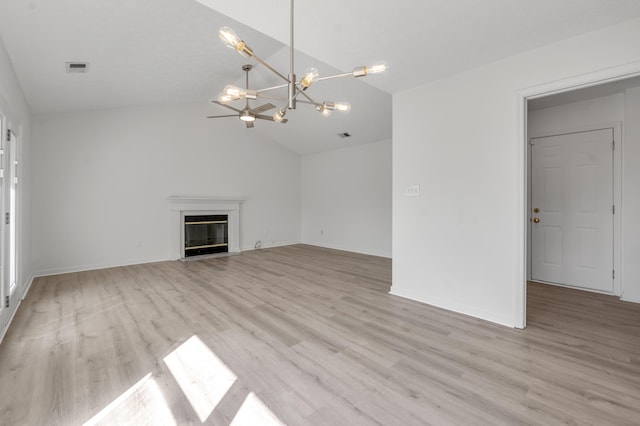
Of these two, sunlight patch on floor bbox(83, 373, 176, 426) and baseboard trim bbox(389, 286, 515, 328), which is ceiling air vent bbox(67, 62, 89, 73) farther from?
baseboard trim bbox(389, 286, 515, 328)

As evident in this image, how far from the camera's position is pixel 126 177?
5.52 meters

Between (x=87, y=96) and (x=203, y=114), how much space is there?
2.32 metres

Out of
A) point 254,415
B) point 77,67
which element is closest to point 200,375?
point 254,415

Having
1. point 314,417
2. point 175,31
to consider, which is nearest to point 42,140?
point 175,31

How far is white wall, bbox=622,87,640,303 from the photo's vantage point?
349cm

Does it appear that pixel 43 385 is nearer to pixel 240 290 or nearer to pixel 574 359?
pixel 240 290

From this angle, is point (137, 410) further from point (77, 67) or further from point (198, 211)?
point (198, 211)

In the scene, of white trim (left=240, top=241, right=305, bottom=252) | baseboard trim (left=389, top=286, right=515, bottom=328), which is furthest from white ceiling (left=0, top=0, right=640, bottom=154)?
white trim (left=240, top=241, right=305, bottom=252)

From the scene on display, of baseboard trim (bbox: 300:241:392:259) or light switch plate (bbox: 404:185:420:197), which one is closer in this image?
light switch plate (bbox: 404:185:420:197)

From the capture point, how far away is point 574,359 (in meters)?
2.21

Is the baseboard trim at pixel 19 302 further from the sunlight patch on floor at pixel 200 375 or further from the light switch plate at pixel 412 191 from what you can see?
the light switch plate at pixel 412 191

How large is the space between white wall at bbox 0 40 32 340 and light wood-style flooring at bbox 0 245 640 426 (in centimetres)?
51

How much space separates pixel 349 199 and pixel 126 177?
4746 mm

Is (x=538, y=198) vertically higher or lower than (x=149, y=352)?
higher
